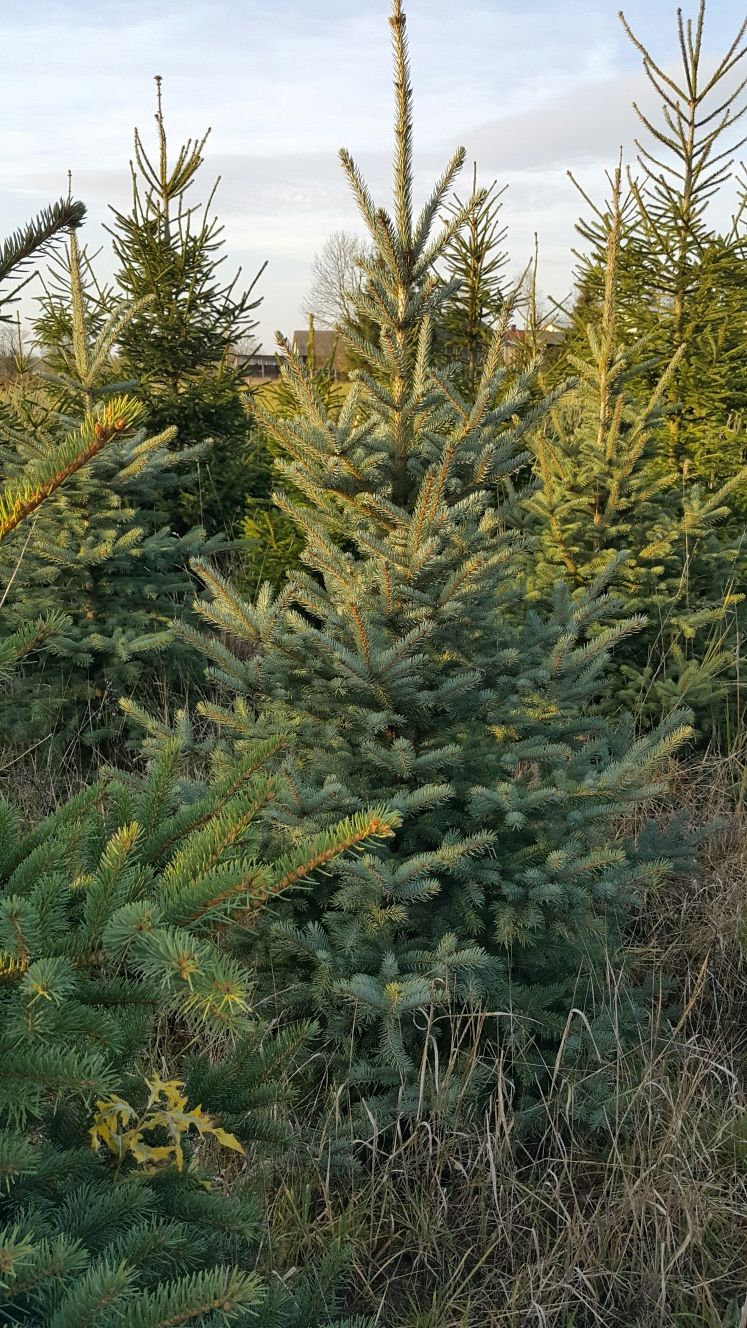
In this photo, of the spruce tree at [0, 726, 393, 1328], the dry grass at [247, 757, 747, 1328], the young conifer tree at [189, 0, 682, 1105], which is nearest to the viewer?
the spruce tree at [0, 726, 393, 1328]

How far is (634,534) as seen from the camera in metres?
5.67

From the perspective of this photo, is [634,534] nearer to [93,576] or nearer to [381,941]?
[93,576]

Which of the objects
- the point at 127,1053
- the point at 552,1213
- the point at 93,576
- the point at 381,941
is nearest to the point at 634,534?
the point at 93,576

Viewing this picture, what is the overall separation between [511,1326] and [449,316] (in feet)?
24.2

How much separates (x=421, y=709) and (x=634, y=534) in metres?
2.97

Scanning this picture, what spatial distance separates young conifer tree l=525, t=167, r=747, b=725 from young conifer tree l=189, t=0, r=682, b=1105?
2222 mm

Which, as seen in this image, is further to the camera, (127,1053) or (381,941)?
(381,941)

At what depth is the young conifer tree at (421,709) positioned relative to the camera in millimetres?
2836

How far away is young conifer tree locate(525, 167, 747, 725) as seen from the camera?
5.47 m

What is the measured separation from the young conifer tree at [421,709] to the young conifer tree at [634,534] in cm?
222

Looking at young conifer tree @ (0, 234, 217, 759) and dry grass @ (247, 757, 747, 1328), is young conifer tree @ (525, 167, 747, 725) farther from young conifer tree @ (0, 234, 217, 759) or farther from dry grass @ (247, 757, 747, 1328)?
dry grass @ (247, 757, 747, 1328)

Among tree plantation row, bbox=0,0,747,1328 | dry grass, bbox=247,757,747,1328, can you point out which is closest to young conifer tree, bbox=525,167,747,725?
tree plantation row, bbox=0,0,747,1328

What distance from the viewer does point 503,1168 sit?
2.65m

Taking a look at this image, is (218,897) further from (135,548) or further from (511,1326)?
(135,548)
